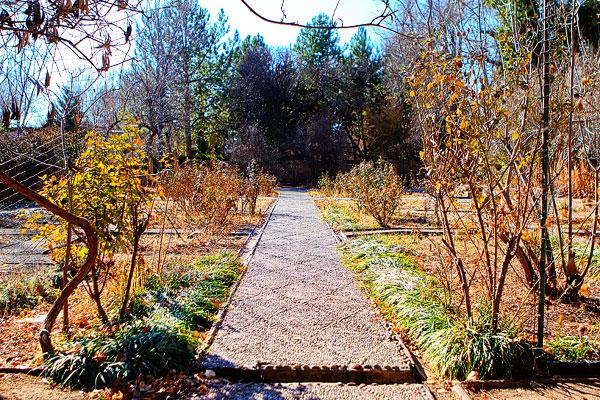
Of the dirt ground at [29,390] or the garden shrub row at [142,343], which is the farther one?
the garden shrub row at [142,343]

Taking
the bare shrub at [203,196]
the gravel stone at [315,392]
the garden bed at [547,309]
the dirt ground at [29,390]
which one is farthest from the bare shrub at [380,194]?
the dirt ground at [29,390]

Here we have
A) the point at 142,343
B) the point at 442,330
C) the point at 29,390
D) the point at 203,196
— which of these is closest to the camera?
the point at 29,390

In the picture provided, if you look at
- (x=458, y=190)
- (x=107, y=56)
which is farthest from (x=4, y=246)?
(x=458, y=190)

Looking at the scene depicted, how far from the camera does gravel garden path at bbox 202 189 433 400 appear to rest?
8.56ft

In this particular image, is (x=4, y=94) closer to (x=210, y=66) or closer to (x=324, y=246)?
(x=324, y=246)

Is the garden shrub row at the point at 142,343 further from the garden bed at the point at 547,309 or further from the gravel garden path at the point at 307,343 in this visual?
the garden bed at the point at 547,309

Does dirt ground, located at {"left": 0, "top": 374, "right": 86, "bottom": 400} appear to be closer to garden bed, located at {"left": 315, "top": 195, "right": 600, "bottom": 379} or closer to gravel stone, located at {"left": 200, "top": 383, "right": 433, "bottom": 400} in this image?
gravel stone, located at {"left": 200, "top": 383, "right": 433, "bottom": 400}

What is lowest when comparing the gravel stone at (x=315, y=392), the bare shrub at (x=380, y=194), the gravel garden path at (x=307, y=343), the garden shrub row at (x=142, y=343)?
the gravel stone at (x=315, y=392)

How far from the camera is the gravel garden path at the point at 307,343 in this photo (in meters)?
2.61

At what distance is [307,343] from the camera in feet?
10.4

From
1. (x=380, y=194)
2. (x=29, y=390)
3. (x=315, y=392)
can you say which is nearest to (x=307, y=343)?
(x=315, y=392)

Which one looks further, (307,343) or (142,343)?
(307,343)

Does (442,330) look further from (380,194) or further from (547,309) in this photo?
(380,194)

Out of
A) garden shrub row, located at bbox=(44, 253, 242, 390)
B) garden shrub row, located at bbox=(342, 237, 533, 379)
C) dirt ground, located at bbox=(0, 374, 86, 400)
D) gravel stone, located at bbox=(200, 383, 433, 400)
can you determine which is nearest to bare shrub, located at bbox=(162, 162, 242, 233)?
garden shrub row, located at bbox=(44, 253, 242, 390)
